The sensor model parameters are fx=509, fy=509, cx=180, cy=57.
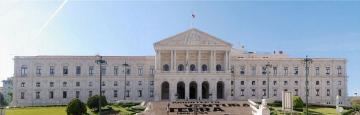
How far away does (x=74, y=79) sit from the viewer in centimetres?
8756

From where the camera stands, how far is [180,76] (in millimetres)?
84750

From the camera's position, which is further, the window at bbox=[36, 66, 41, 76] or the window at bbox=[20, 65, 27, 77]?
the window at bbox=[36, 66, 41, 76]

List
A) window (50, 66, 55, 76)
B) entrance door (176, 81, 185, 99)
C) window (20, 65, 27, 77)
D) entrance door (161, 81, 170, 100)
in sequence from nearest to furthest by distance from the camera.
Result: window (20, 65, 27, 77) → entrance door (176, 81, 185, 99) → window (50, 66, 55, 76) → entrance door (161, 81, 170, 100)

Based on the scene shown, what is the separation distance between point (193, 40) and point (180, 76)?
6.38 metres

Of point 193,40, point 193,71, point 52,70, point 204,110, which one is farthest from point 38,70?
point 204,110

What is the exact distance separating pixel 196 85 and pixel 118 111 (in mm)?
24557

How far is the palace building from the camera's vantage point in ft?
279

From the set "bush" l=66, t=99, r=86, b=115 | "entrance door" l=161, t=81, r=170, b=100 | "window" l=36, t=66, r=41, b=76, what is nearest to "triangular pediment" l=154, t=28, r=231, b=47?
"entrance door" l=161, t=81, r=170, b=100

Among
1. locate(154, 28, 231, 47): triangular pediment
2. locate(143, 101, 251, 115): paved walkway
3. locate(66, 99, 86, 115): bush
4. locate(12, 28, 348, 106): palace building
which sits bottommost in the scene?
locate(143, 101, 251, 115): paved walkway

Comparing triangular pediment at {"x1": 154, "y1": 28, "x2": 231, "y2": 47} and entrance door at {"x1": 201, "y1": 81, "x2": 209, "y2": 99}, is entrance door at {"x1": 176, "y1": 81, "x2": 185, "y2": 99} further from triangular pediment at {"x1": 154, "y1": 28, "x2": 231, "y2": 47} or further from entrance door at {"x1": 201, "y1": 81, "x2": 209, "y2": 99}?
triangular pediment at {"x1": 154, "y1": 28, "x2": 231, "y2": 47}

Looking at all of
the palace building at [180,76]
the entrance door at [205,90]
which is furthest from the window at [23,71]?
the entrance door at [205,90]

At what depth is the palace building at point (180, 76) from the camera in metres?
84.9

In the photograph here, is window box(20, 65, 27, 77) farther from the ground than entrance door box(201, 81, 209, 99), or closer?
farther from the ground

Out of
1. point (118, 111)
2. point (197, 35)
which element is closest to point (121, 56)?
point (197, 35)
